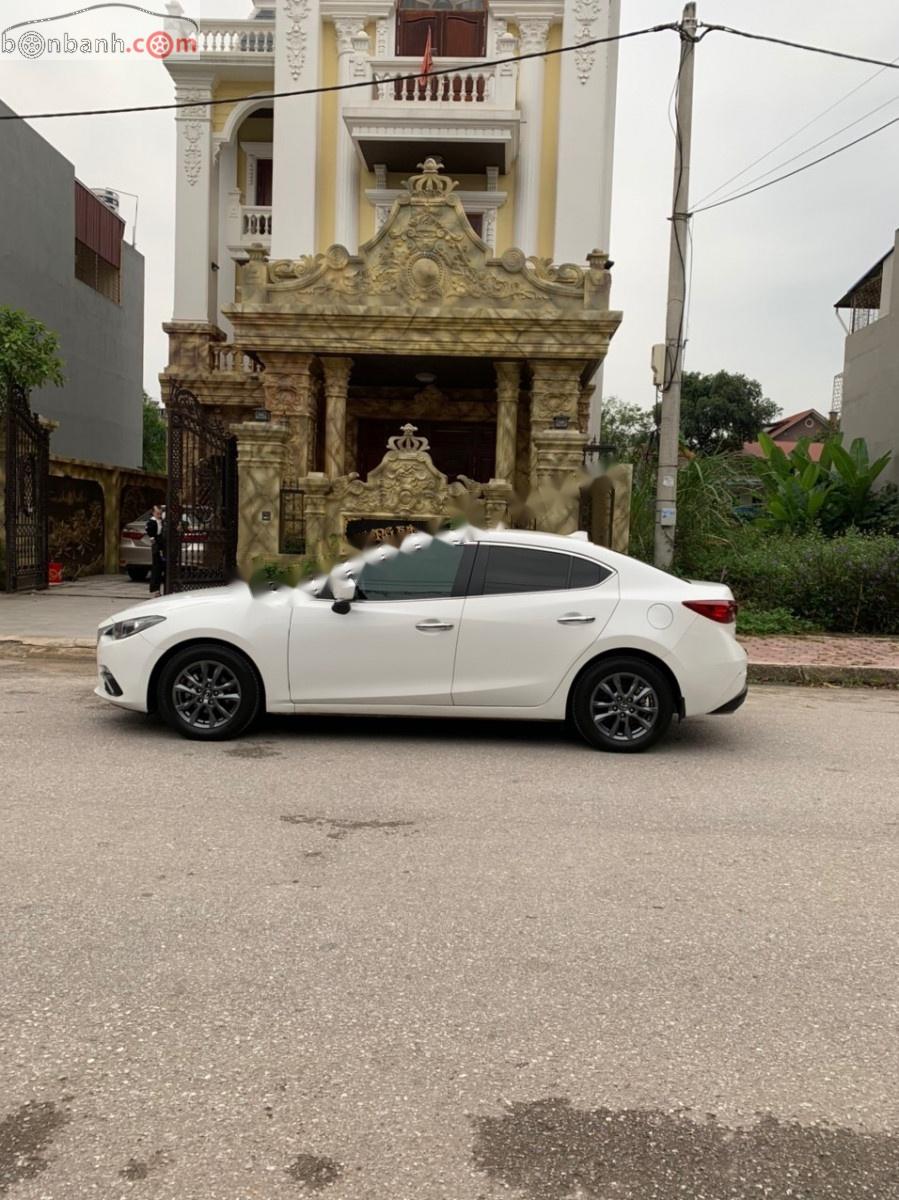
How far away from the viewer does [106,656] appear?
673 centimetres

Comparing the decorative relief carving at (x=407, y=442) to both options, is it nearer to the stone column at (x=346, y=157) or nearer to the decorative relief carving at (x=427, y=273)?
the decorative relief carving at (x=427, y=273)

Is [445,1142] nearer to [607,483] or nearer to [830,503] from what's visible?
[607,483]

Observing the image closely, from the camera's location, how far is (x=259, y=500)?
13352mm

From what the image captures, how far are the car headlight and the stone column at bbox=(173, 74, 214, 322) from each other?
17.8 m

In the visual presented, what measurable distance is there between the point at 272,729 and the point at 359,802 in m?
1.94

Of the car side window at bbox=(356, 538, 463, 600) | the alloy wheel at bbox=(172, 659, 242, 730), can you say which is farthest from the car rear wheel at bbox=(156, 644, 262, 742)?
the car side window at bbox=(356, 538, 463, 600)

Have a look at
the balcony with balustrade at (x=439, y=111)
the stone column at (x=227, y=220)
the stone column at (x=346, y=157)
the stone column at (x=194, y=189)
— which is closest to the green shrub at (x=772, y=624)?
the balcony with balustrade at (x=439, y=111)

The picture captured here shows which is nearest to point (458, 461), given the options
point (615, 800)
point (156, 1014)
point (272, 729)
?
point (272, 729)

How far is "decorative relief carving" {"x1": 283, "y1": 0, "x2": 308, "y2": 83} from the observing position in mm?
20953

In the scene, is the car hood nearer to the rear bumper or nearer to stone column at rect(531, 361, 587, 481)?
the rear bumper

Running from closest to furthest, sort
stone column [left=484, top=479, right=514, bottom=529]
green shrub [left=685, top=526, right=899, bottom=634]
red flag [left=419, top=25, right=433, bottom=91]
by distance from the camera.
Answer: green shrub [left=685, top=526, right=899, bottom=634] → stone column [left=484, top=479, right=514, bottom=529] → red flag [left=419, top=25, right=433, bottom=91]

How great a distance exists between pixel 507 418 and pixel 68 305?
2208cm

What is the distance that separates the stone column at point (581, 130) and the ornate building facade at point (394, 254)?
0.04m

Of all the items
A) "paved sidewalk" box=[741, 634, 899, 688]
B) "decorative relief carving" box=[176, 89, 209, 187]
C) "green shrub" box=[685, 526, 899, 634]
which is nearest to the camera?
"paved sidewalk" box=[741, 634, 899, 688]
